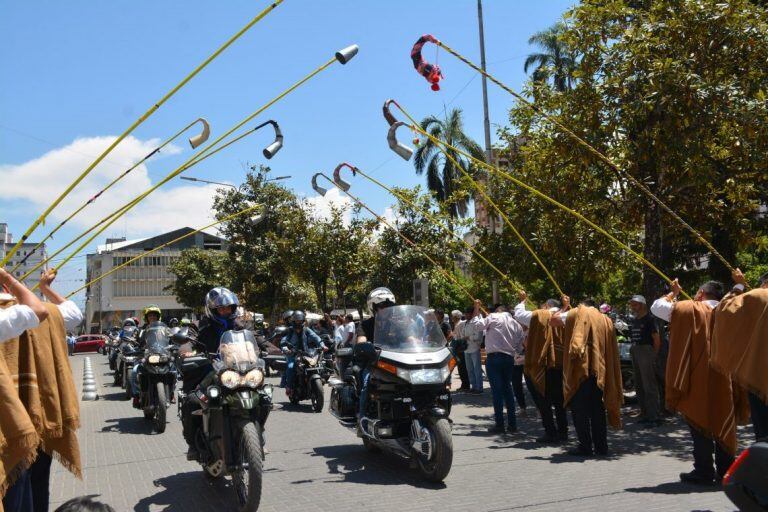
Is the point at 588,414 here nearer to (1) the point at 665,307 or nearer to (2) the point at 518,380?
(1) the point at 665,307

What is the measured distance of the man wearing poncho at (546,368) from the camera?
389 inches

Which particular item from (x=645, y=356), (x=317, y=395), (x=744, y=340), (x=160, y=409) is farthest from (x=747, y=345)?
(x=317, y=395)

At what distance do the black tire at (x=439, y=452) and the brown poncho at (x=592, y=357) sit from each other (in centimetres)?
196

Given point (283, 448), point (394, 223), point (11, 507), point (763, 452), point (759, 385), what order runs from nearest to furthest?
point (763, 452) → point (11, 507) → point (759, 385) → point (283, 448) → point (394, 223)

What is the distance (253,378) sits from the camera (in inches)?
273

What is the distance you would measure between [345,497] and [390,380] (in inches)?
54.1

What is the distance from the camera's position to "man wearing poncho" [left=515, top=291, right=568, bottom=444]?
989 cm

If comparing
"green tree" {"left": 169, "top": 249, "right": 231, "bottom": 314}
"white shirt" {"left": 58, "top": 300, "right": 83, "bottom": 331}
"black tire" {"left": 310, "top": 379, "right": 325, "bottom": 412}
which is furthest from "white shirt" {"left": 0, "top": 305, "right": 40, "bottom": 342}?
"green tree" {"left": 169, "top": 249, "right": 231, "bottom": 314}

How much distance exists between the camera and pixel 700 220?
13695 millimetres

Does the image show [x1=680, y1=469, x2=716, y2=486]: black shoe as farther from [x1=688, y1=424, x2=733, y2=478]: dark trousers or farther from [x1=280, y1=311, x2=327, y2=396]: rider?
[x1=280, y1=311, x2=327, y2=396]: rider

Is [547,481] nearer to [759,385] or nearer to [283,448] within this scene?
[759,385]

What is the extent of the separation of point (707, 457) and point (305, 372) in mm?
8591

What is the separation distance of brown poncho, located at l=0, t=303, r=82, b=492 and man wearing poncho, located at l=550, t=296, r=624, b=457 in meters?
5.56

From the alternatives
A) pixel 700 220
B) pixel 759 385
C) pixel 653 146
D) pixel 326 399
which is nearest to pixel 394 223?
pixel 326 399
